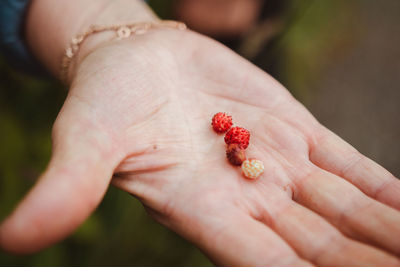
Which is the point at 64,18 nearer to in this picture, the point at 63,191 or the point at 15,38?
the point at 15,38

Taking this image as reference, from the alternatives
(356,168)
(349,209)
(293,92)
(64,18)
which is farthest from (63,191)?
(293,92)

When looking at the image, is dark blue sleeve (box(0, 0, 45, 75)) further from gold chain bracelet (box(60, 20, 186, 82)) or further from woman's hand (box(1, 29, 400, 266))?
woman's hand (box(1, 29, 400, 266))

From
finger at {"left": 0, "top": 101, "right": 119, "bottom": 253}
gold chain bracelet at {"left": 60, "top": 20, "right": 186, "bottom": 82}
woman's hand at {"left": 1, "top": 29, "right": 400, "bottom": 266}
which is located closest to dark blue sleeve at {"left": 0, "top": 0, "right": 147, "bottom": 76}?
gold chain bracelet at {"left": 60, "top": 20, "right": 186, "bottom": 82}

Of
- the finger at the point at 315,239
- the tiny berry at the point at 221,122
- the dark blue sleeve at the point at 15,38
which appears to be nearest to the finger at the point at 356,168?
the finger at the point at 315,239

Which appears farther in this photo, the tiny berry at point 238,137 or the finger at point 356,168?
the tiny berry at point 238,137

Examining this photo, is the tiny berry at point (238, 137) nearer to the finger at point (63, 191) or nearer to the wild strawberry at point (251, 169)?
the wild strawberry at point (251, 169)


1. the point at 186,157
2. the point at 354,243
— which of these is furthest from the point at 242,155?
the point at 354,243

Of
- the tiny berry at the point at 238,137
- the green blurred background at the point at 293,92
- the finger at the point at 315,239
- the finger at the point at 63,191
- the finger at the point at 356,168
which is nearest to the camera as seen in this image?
the finger at the point at 63,191

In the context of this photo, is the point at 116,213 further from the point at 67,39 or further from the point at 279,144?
the point at 279,144
